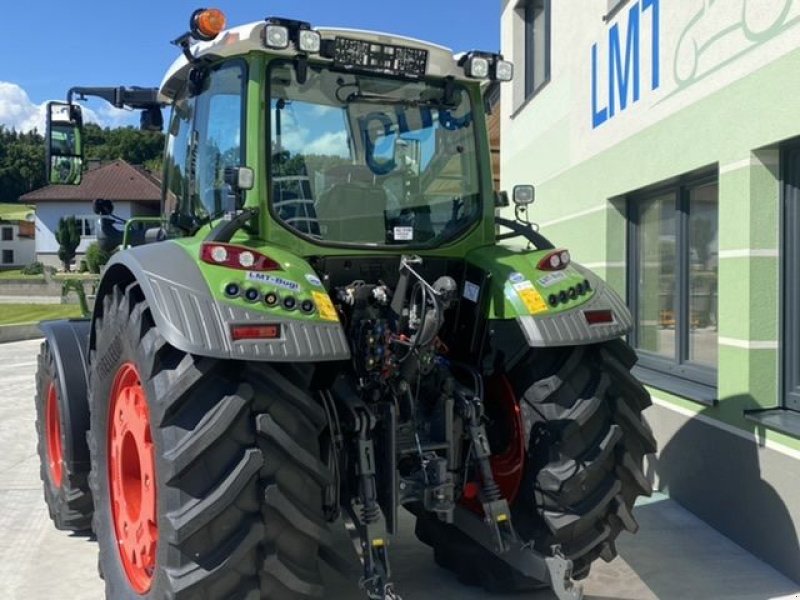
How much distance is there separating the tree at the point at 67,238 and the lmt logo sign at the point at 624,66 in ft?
171

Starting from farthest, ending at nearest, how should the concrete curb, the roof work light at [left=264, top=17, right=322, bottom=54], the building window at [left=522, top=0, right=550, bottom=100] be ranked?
the concrete curb, the building window at [left=522, top=0, right=550, bottom=100], the roof work light at [left=264, top=17, right=322, bottom=54]

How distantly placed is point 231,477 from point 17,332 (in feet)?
66.3

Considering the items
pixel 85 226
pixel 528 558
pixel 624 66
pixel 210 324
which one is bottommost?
pixel 528 558

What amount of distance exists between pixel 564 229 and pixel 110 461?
5.40m

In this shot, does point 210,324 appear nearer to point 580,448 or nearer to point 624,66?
point 580,448

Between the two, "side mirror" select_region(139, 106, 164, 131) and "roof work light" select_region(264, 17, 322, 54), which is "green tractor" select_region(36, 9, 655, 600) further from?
"side mirror" select_region(139, 106, 164, 131)

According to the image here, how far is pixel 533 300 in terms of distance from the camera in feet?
10.9

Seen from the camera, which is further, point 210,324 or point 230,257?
point 230,257

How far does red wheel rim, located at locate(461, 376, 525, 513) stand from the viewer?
356cm

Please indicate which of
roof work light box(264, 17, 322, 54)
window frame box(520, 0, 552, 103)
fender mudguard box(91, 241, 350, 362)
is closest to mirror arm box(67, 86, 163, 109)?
roof work light box(264, 17, 322, 54)

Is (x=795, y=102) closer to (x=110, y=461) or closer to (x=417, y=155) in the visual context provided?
(x=417, y=155)

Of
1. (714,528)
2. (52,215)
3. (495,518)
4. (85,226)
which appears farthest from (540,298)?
(52,215)

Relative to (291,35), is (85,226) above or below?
above

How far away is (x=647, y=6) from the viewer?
5.87m
